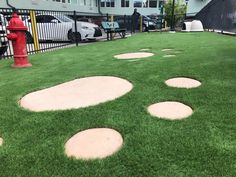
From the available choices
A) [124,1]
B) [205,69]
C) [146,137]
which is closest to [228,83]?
[205,69]

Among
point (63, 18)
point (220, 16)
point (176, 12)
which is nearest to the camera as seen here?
point (63, 18)

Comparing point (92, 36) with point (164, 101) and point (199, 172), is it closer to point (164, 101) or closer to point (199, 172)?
point (164, 101)

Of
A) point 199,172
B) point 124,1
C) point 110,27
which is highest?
point 124,1

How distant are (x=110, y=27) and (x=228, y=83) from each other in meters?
10.0

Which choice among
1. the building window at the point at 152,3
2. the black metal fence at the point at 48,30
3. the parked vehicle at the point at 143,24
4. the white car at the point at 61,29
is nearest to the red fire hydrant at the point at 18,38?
the black metal fence at the point at 48,30

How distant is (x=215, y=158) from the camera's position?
1.98 m

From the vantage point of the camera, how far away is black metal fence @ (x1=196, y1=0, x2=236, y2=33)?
489 inches

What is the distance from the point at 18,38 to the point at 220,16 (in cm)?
1208

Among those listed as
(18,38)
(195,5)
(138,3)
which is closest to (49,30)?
(18,38)

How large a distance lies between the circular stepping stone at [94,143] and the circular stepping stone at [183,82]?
1.75 meters

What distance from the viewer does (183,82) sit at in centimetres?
403

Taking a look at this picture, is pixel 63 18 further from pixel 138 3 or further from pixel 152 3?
pixel 152 3

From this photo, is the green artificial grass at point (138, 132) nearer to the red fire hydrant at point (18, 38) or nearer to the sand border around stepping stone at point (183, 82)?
the sand border around stepping stone at point (183, 82)

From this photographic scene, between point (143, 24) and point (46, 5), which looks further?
point (46, 5)
